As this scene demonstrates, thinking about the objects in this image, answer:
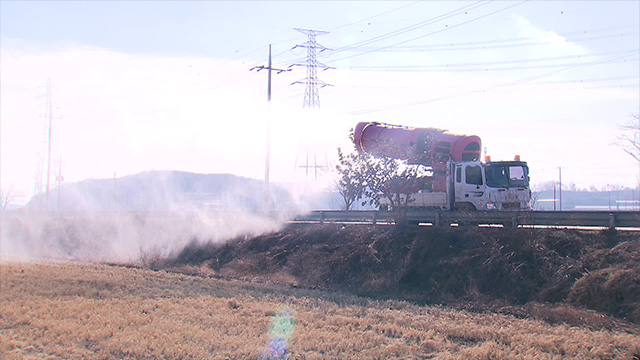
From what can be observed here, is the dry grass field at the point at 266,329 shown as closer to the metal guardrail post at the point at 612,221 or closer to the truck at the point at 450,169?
the metal guardrail post at the point at 612,221

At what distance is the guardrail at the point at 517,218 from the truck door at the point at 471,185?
1149 millimetres

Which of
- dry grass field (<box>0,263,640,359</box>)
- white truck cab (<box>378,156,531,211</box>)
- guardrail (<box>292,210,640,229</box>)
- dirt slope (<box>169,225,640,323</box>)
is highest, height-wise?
white truck cab (<box>378,156,531,211</box>)

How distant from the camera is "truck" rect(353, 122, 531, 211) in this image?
72.5 feet

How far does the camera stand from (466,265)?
18.6 m

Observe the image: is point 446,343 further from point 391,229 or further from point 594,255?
point 391,229

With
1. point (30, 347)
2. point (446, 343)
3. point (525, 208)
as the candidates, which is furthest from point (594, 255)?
point (30, 347)

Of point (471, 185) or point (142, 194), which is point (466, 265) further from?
point (142, 194)

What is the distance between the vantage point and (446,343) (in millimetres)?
11828

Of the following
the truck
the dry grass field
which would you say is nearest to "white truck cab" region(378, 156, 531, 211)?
the truck

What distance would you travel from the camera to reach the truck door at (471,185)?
2239 cm

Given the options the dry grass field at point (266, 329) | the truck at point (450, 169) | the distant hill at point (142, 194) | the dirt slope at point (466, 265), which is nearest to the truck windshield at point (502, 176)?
the truck at point (450, 169)

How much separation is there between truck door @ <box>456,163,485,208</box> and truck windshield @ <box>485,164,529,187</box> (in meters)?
0.36

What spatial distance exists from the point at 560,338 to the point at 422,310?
4746 mm

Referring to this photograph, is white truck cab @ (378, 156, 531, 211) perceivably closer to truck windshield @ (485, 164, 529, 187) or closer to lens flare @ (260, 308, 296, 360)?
truck windshield @ (485, 164, 529, 187)
